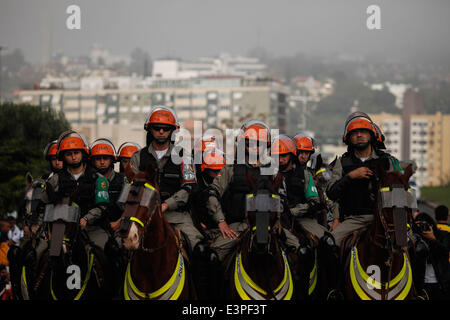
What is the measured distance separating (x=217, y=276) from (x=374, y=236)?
267 cm

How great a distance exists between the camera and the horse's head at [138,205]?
10.1 m

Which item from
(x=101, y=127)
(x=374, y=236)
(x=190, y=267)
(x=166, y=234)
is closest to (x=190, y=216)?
(x=190, y=267)

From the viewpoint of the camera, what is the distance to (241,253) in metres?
11.8

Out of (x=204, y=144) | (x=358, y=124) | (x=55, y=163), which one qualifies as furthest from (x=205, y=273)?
(x=55, y=163)

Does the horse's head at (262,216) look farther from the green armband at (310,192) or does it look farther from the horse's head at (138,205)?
the green armband at (310,192)

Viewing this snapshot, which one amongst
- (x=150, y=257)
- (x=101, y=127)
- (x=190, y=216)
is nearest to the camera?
(x=150, y=257)

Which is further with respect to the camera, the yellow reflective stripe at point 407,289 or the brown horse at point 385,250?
the yellow reflective stripe at point 407,289

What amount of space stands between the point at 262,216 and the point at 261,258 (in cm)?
84

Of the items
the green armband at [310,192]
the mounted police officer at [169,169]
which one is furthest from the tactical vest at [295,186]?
the mounted police officer at [169,169]

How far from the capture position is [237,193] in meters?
13.1

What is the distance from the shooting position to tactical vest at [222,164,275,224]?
12.9 meters

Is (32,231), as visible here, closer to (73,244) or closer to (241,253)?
(73,244)

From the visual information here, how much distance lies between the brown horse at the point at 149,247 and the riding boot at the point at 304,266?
1749 mm

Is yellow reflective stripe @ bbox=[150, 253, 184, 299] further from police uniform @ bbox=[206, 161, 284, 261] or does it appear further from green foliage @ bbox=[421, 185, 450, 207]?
green foliage @ bbox=[421, 185, 450, 207]
